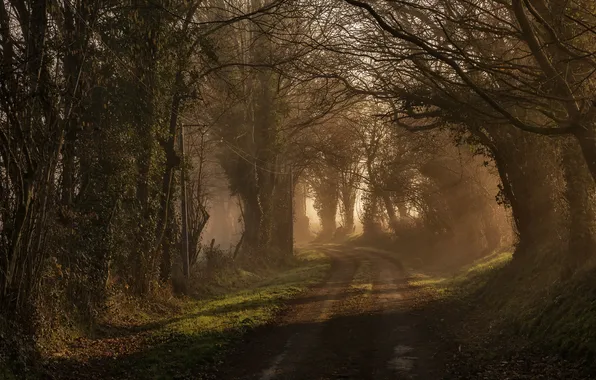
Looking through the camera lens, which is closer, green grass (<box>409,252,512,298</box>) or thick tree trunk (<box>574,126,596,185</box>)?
thick tree trunk (<box>574,126,596,185</box>)

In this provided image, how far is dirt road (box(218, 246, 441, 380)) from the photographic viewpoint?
1033cm

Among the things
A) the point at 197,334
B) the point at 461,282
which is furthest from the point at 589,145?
the point at 461,282

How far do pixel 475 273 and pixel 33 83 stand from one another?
63.6 ft

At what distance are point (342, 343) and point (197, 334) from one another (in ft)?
11.6

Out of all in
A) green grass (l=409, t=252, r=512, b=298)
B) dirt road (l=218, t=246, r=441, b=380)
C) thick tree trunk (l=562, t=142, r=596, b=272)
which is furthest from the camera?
green grass (l=409, t=252, r=512, b=298)

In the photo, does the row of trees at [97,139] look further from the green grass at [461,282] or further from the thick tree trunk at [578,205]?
the green grass at [461,282]

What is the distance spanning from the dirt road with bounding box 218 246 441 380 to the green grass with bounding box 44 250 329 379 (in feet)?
1.55

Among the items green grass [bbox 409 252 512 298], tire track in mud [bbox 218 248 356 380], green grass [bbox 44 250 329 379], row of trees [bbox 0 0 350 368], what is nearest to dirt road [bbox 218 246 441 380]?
tire track in mud [bbox 218 248 356 380]

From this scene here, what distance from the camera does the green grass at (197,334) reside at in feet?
35.2

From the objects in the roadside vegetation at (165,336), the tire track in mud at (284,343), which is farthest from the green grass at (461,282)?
the roadside vegetation at (165,336)

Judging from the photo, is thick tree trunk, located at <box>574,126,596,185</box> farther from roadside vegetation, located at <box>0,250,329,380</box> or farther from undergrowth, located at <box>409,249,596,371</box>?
roadside vegetation, located at <box>0,250,329,380</box>

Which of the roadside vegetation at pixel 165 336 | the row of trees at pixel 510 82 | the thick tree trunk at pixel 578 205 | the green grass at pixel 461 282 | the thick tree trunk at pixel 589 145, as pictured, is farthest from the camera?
the green grass at pixel 461 282

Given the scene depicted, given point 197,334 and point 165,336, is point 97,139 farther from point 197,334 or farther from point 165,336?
point 197,334

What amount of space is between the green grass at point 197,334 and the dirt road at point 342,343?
1.55ft
